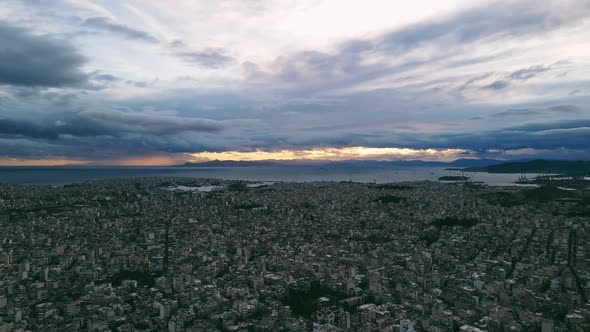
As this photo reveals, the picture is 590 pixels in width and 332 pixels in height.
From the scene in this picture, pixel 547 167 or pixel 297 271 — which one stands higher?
pixel 547 167

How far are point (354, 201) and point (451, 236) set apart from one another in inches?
813

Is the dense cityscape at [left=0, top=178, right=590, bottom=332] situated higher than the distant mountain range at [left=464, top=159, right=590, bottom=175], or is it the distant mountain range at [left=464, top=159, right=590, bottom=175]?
the distant mountain range at [left=464, top=159, right=590, bottom=175]

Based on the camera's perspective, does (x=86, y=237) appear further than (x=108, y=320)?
Yes

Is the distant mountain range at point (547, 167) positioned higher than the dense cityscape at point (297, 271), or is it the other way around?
the distant mountain range at point (547, 167)

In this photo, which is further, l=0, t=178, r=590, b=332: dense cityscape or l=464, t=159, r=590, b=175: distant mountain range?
l=464, t=159, r=590, b=175: distant mountain range

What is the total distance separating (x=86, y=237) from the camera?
89.6 ft

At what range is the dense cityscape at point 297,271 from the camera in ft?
44.8

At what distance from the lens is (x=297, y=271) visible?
61.7ft

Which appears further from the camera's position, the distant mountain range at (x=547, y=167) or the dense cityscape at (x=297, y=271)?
the distant mountain range at (x=547, y=167)

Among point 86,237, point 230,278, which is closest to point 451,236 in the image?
point 230,278

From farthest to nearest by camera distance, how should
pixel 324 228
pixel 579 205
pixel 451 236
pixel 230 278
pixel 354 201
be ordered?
pixel 354 201
pixel 579 205
pixel 324 228
pixel 451 236
pixel 230 278

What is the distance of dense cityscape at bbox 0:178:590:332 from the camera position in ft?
44.8

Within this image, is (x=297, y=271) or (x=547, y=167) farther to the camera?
(x=547, y=167)

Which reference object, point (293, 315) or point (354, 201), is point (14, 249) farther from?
point (354, 201)
